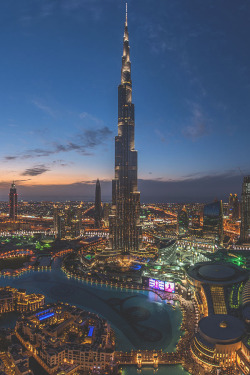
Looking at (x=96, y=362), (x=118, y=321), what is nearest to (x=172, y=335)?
(x=118, y=321)

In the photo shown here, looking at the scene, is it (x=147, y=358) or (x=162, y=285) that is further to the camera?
(x=162, y=285)

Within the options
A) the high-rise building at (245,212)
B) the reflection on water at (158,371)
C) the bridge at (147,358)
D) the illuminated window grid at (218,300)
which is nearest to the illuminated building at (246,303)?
the illuminated window grid at (218,300)

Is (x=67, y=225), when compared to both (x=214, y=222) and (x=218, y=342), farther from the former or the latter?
(x=218, y=342)

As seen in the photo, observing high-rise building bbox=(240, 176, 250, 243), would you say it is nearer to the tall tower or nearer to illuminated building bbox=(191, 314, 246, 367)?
the tall tower

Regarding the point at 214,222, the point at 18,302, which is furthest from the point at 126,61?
the point at 18,302

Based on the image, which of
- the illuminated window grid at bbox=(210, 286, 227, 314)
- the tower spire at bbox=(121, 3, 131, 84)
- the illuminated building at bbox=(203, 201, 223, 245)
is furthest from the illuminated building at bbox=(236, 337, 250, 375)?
the tower spire at bbox=(121, 3, 131, 84)
